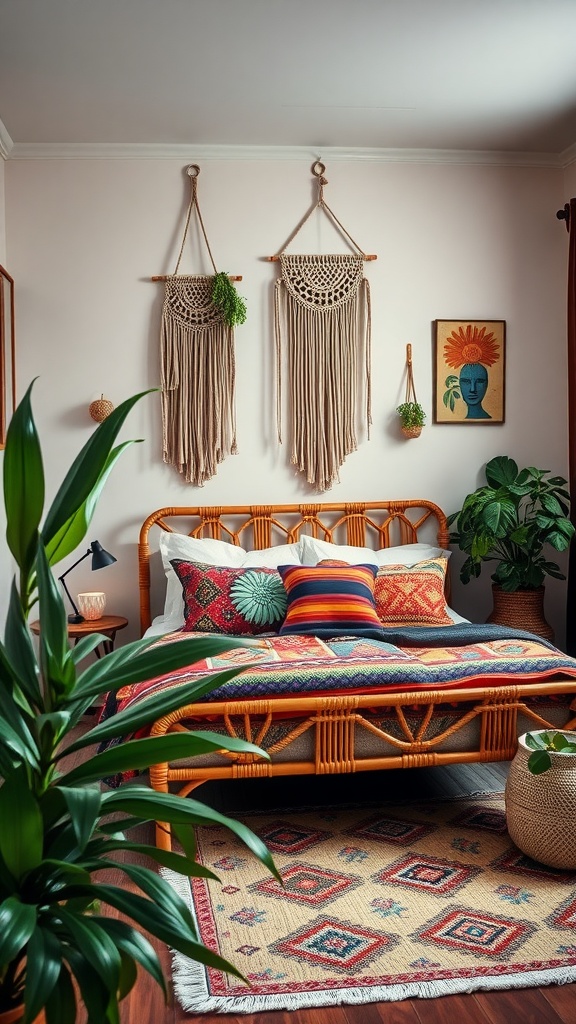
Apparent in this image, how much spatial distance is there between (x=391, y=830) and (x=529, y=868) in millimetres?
481

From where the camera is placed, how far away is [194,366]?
4434 millimetres

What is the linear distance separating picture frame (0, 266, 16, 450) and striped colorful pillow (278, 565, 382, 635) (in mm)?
1483

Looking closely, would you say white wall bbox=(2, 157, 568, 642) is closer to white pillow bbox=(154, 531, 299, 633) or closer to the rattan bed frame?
white pillow bbox=(154, 531, 299, 633)

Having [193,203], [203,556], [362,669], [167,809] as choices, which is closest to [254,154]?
[193,203]

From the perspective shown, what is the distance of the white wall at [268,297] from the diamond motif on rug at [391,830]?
72.8 inches

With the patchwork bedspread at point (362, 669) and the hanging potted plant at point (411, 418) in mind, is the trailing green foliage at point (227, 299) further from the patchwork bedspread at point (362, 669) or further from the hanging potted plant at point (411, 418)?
the patchwork bedspread at point (362, 669)

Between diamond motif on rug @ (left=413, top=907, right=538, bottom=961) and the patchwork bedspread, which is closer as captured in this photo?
diamond motif on rug @ (left=413, top=907, right=538, bottom=961)

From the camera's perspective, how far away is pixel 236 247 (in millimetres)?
4492

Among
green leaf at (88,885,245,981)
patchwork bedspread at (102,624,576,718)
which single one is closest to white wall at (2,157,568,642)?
patchwork bedspread at (102,624,576,718)

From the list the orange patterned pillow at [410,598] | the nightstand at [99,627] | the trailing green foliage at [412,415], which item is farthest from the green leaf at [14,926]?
the trailing green foliage at [412,415]

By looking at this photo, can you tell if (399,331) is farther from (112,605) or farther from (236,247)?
(112,605)

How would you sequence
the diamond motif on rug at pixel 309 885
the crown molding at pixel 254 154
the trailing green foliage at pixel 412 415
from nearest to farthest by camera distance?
the diamond motif on rug at pixel 309 885
the crown molding at pixel 254 154
the trailing green foliage at pixel 412 415

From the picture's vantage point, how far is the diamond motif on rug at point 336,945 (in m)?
2.15

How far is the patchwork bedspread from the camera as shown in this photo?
9.18 feet
